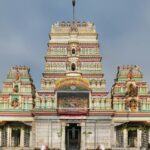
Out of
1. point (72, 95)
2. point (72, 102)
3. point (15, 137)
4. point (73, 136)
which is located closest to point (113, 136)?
point (73, 136)

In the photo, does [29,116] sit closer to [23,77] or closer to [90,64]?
[23,77]

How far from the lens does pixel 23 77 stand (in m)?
→ 76.2

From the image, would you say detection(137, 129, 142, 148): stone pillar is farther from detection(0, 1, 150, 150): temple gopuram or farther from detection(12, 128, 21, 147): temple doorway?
detection(12, 128, 21, 147): temple doorway

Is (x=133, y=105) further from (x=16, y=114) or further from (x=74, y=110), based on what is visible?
(x=16, y=114)

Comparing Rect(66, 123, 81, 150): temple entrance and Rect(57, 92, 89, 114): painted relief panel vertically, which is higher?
Rect(57, 92, 89, 114): painted relief panel

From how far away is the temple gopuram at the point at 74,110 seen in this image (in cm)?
6950

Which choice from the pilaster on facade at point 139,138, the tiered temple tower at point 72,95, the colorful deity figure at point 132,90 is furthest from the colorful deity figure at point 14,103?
the pilaster on facade at point 139,138

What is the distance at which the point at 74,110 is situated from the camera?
70.1 meters

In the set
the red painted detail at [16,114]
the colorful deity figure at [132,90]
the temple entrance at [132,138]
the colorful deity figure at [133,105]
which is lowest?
the temple entrance at [132,138]

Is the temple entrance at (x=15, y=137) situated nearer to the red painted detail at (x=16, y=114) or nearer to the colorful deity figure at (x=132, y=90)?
the red painted detail at (x=16, y=114)

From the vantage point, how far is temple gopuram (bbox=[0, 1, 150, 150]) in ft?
228

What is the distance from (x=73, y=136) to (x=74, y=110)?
464 cm

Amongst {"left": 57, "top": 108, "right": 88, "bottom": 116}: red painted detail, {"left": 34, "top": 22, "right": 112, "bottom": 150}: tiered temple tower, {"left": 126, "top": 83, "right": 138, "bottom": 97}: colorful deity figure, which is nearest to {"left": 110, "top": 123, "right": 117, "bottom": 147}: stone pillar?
{"left": 34, "top": 22, "right": 112, "bottom": 150}: tiered temple tower

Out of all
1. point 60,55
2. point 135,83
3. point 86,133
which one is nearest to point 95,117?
point 86,133
